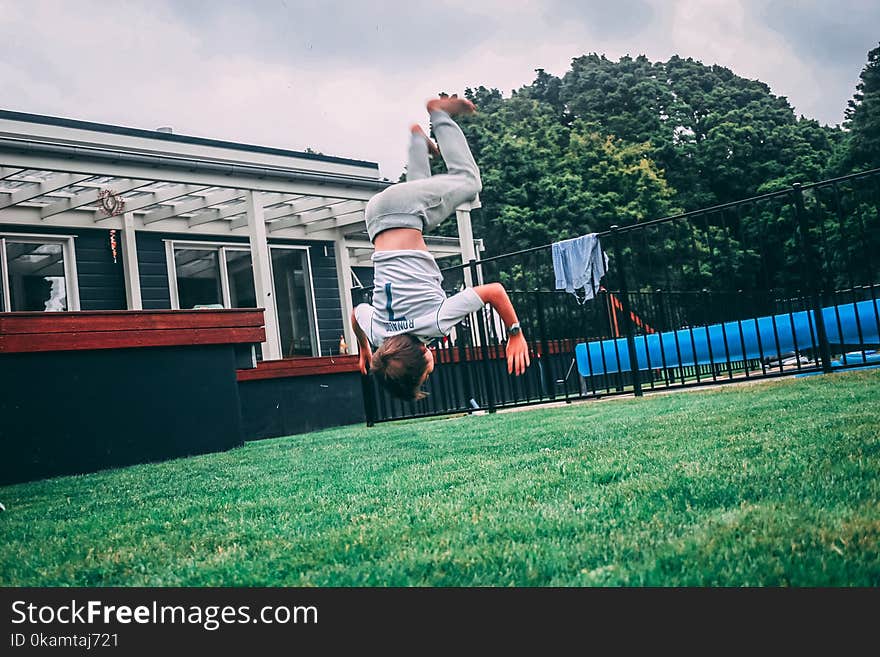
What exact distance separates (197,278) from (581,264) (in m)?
8.01

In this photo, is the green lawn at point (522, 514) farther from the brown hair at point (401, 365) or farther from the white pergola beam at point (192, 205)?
the white pergola beam at point (192, 205)

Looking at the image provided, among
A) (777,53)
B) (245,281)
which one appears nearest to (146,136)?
(245,281)

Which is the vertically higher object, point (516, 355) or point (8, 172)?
point (8, 172)

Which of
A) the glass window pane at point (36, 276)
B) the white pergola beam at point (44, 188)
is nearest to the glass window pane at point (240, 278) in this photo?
the glass window pane at point (36, 276)

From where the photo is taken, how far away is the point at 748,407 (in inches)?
215

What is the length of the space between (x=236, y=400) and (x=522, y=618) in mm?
6708

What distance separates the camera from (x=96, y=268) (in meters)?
12.3

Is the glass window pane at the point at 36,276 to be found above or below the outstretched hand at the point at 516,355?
above

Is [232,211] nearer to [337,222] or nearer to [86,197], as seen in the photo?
[337,222]

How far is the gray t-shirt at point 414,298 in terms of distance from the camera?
3.94 m

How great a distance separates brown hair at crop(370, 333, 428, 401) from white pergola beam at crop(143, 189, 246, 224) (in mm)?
9178

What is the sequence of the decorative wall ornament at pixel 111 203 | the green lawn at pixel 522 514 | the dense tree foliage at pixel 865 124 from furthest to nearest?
the dense tree foliage at pixel 865 124 → the decorative wall ornament at pixel 111 203 → the green lawn at pixel 522 514

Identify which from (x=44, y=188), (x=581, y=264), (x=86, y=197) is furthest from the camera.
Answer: (x=86, y=197)

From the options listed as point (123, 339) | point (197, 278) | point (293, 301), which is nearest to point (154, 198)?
point (197, 278)
